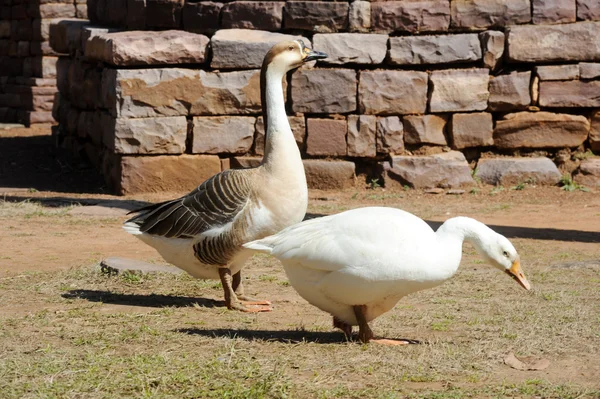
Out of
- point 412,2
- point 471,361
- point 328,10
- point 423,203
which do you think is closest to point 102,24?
point 328,10

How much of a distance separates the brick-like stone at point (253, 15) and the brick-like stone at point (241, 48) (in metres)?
0.22

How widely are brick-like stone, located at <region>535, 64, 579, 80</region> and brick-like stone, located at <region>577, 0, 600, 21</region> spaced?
61cm

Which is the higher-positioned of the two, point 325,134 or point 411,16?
point 411,16

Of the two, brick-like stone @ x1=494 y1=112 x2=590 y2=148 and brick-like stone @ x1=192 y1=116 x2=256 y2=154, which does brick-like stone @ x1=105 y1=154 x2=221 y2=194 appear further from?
brick-like stone @ x1=494 y1=112 x2=590 y2=148

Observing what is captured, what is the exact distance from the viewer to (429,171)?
11.6m

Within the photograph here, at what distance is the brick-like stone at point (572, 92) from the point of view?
11.7 meters

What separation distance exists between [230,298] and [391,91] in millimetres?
5964

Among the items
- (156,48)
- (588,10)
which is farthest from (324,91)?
(588,10)

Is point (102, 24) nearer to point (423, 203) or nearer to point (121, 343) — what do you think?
point (423, 203)

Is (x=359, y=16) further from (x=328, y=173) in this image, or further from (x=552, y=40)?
(x=552, y=40)

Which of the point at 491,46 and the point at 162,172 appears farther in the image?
the point at 491,46

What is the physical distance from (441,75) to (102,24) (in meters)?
4.94

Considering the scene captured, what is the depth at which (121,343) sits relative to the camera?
5141 mm

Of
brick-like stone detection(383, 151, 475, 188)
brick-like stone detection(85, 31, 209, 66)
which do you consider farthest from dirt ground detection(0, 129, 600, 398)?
brick-like stone detection(85, 31, 209, 66)
